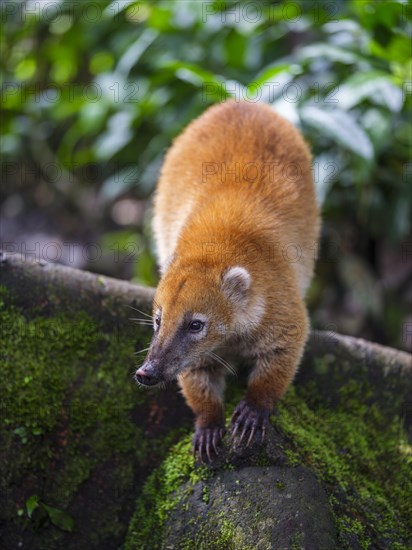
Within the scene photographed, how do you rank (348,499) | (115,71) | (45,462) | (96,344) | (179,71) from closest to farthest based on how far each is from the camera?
(348,499), (45,462), (96,344), (179,71), (115,71)

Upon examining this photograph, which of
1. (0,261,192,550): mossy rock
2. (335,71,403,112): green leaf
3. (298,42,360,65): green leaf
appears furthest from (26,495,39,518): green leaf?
(298,42,360,65): green leaf

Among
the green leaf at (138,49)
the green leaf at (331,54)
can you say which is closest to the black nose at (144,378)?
the green leaf at (331,54)

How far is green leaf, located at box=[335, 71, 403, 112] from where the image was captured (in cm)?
617

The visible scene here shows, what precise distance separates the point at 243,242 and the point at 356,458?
1562 millimetres

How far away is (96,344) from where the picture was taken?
4426 mm

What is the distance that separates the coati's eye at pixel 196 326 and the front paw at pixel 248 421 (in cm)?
53

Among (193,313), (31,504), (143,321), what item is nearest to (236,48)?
(143,321)

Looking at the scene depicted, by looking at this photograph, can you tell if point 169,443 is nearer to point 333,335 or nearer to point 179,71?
point 333,335

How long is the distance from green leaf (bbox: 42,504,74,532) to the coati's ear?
165 cm

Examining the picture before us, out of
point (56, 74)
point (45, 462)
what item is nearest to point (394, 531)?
point (45, 462)

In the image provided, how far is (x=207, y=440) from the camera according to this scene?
3.90 meters

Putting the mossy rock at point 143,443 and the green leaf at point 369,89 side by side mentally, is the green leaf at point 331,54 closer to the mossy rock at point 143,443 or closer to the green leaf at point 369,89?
the green leaf at point 369,89

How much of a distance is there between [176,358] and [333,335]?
4.79ft

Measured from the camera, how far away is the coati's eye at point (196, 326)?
13.2ft
